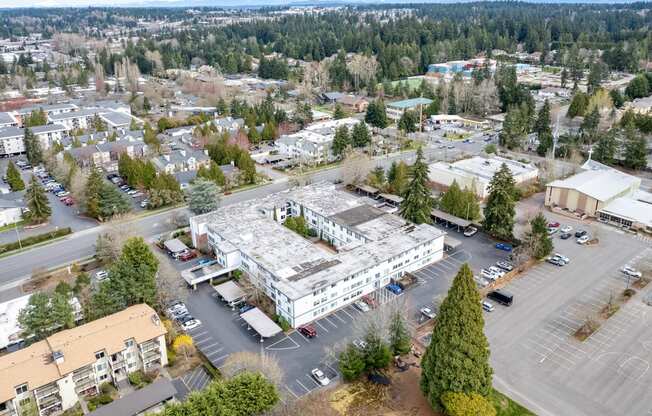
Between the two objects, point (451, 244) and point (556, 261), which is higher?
point (451, 244)

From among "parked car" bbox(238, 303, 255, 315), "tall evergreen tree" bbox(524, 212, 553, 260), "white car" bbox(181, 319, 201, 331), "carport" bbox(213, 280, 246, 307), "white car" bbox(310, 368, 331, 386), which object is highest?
"tall evergreen tree" bbox(524, 212, 553, 260)

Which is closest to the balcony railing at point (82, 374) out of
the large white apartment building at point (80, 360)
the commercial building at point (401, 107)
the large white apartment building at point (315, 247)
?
the large white apartment building at point (80, 360)

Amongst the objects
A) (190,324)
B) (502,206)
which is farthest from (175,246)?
(502,206)

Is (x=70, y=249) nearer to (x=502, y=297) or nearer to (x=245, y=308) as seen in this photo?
(x=245, y=308)

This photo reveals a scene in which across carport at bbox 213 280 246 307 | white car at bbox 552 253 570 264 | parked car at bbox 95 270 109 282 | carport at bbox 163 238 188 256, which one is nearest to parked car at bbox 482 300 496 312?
white car at bbox 552 253 570 264

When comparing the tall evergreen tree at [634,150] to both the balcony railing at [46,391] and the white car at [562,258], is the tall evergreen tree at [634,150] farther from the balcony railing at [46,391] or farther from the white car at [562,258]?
the balcony railing at [46,391]

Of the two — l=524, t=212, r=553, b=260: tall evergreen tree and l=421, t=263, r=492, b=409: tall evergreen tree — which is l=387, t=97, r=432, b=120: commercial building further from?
l=421, t=263, r=492, b=409: tall evergreen tree
